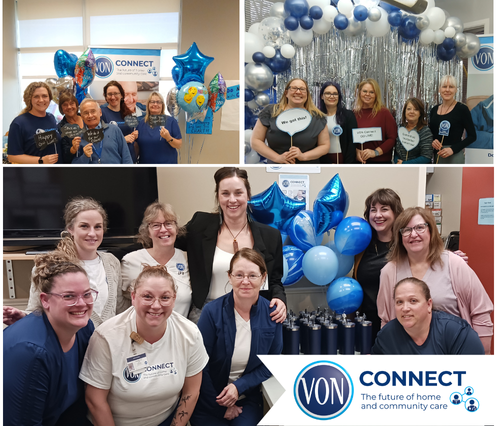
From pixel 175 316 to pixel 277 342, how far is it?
0.42 meters

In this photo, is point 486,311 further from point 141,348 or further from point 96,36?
point 96,36

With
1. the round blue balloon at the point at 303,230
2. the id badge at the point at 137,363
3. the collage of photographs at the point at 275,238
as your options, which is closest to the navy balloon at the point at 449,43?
the collage of photographs at the point at 275,238

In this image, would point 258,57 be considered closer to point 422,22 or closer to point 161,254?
point 422,22

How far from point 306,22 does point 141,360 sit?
172 centimetres

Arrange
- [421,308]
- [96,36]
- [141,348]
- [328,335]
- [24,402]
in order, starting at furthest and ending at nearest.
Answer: [96,36]
[328,335]
[421,308]
[141,348]
[24,402]

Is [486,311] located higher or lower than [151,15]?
lower

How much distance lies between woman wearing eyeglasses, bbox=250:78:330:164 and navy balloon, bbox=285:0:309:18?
389 millimetres

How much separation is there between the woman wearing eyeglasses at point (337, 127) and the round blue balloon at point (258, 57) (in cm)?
36

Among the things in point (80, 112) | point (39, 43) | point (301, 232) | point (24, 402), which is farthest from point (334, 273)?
point (39, 43)

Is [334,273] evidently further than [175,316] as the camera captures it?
Yes

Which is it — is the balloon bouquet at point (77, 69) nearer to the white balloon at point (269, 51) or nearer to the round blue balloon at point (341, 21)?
the white balloon at point (269, 51)

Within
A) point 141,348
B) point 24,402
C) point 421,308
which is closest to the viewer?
point 24,402

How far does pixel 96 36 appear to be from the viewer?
10.4 feet

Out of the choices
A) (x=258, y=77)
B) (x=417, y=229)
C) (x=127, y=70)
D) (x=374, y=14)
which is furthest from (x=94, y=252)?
(x=374, y=14)
